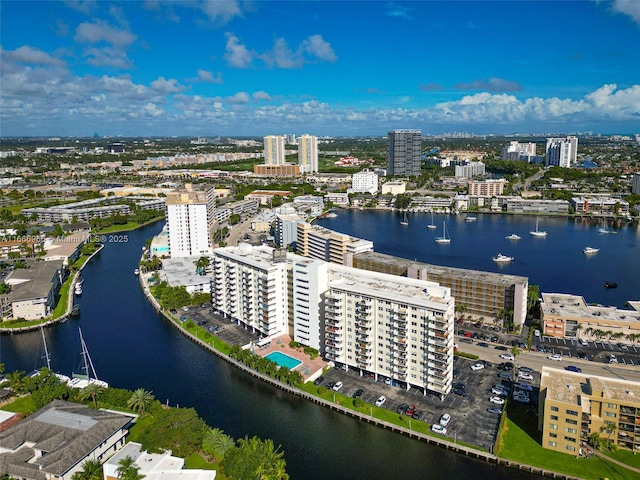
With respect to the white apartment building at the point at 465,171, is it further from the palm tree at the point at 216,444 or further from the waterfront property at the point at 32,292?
the palm tree at the point at 216,444

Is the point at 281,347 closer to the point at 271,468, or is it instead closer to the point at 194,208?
the point at 271,468

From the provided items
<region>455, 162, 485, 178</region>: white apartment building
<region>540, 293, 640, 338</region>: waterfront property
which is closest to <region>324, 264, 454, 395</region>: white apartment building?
<region>540, 293, 640, 338</region>: waterfront property

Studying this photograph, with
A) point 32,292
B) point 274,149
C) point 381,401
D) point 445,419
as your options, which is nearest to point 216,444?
point 381,401

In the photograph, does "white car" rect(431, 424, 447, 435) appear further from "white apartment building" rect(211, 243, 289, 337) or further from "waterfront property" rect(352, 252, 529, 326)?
"waterfront property" rect(352, 252, 529, 326)

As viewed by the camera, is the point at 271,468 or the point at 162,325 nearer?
the point at 271,468

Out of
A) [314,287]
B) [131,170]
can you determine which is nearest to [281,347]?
[314,287]

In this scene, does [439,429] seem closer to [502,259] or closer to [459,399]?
[459,399]
